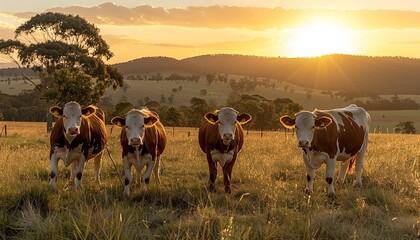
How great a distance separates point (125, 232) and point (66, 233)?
72cm

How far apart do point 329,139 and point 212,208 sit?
4.32m

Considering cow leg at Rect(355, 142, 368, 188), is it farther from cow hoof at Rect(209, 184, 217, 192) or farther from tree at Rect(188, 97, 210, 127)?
tree at Rect(188, 97, 210, 127)

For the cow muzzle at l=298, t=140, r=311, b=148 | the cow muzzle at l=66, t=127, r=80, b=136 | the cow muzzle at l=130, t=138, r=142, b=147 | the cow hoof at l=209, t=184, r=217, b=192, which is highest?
the cow muzzle at l=66, t=127, r=80, b=136

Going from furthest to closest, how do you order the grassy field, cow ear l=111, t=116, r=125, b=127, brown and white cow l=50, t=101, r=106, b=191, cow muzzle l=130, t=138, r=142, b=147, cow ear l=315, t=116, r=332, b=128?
cow ear l=111, t=116, r=125, b=127 → cow ear l=315, t=116, r=332, b=128 → brown and white cow l=50, t=101, r=106, b=191 → cow muzzle l=130, t=138, r=142, b=147 → the grassy field

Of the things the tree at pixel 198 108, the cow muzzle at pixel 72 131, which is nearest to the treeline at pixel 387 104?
the tree at pixel 198 108

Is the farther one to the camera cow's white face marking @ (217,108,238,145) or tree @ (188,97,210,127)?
tree @ (188,97,210,127)

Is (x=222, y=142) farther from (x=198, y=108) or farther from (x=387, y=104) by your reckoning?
(x=387, y=104)

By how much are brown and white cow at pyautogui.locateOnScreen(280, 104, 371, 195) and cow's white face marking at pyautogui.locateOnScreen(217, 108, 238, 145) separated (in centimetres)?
104

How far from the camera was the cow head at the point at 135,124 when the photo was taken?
8.41 m

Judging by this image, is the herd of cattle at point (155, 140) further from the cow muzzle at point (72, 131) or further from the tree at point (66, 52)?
→ the tree at point (66, 52)

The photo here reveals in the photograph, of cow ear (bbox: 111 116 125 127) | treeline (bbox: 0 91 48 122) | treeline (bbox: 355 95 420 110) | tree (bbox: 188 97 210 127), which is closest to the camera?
cow ear (bbox: 111 116 125 127)

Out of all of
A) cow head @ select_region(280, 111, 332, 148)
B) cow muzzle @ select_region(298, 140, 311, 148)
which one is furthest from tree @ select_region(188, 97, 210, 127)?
cow muzzle @ select_region(298, 140, 311, 148)

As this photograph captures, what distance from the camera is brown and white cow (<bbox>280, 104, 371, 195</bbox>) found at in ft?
28.5

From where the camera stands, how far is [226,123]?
9.09 meters
